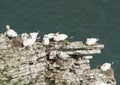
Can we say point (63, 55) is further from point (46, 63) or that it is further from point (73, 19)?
point (73, 19)

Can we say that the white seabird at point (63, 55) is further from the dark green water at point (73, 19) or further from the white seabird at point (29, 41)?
the dark green water at point (73, 19)

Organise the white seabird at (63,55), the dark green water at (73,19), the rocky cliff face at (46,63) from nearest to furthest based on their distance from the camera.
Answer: the rocky cliff face at (46,63) < the white seabird at (63,55) < the dark green water at (73,19)

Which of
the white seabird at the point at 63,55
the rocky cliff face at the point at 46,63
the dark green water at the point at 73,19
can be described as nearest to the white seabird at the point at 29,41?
the rocky cliff face at the point at 46,63

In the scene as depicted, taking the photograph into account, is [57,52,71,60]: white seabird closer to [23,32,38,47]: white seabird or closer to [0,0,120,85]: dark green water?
[23,32,38,47]: white seabird

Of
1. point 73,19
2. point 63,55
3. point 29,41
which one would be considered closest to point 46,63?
point 63,55

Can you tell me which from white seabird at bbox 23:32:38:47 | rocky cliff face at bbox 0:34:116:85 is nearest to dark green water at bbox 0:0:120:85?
rocky cliff face at bbox 0:34:116:85

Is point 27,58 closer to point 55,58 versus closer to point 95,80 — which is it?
point 55,58

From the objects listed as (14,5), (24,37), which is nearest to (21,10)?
(14,5)
